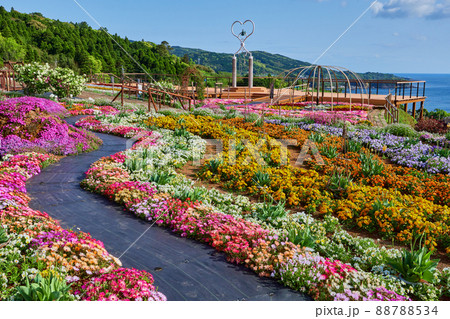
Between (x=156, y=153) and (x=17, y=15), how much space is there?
97882mm

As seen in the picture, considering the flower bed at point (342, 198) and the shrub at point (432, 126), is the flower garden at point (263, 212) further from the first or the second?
the shrub at point (432, 126)

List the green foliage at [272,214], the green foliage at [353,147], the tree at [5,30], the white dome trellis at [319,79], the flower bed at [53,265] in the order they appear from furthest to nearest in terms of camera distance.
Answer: the tree at [5,30], the white dome trellis at [319,79], the green foliage at [353,147], the green foliage at [272,214], the flower bed at [53,265]

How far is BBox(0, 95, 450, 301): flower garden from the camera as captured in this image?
4434mm

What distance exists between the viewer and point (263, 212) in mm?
6660

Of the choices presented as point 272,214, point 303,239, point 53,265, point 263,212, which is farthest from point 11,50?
point 303,239

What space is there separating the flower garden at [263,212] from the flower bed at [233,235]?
19 mm

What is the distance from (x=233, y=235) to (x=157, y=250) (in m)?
1.18

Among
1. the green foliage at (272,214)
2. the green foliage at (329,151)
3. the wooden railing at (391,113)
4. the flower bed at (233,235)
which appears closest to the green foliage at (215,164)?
the flower bed at (233,235)

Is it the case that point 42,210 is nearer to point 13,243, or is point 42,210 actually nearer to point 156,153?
point 13,243

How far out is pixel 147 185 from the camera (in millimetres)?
7629

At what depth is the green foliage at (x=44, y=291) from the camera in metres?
3.61

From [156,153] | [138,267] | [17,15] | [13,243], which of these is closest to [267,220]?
[138,267]

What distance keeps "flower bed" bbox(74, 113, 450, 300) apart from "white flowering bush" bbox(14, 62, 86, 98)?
14.3m

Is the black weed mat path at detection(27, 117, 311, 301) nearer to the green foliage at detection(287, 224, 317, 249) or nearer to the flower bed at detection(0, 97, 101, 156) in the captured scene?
the green foliage at detection(287, 224, 317, 249)
